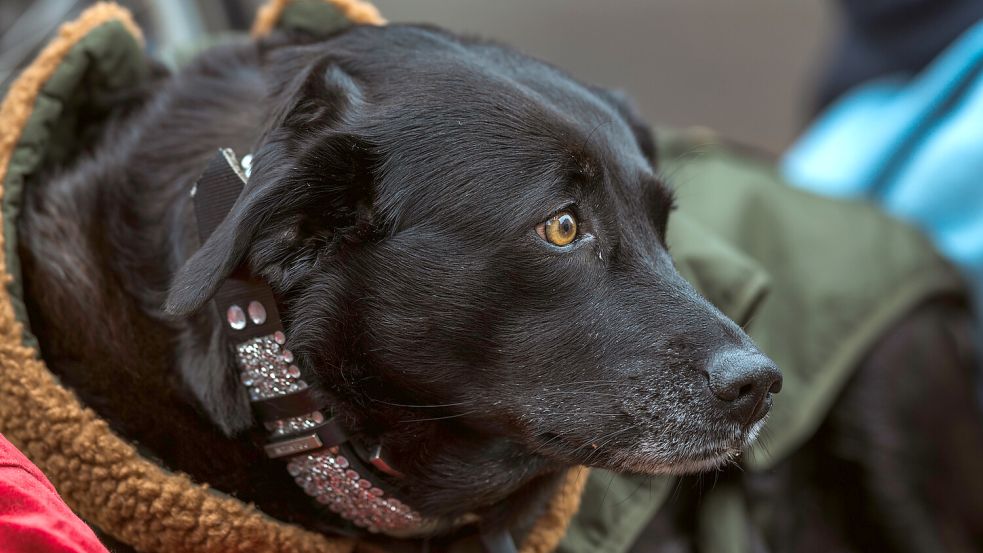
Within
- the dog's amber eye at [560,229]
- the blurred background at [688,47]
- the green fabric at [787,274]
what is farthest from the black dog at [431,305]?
the blurred background at [688,47]

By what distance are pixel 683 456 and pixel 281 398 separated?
57 centimetres

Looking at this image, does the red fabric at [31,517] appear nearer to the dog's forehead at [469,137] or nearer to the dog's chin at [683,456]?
the dog's forehead at [469,137]

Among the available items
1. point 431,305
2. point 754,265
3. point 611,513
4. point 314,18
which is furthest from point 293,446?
point 754,265

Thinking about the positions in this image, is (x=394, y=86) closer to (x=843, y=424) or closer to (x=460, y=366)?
(x=460, y=366)

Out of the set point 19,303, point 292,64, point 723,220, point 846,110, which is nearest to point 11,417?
point 19,303

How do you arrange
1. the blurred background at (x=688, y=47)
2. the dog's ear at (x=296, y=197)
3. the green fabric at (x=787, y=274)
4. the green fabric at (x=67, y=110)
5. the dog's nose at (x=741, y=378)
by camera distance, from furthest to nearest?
the blurred background at (x=688, y=47), the green fabric at (x=787, y=274), the green fabric at (x=67, y=110), the dog's nose at (x=741, y=378), the dog's ear at (x=296, y=197)

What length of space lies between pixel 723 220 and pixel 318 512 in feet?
4.13

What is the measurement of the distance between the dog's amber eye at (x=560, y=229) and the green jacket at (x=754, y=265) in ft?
1.65

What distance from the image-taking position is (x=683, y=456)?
1477 mm

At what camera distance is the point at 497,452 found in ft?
5.12

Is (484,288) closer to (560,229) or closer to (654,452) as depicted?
(560,229)

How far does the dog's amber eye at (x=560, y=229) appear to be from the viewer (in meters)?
1.42

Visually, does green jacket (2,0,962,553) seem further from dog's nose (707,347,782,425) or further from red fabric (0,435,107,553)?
red fabric (0,435,107,553)

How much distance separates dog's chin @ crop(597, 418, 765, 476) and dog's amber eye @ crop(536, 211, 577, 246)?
310 millimetres
